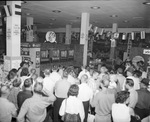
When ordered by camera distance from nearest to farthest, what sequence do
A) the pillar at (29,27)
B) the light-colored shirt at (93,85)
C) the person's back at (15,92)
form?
the person's back at (15,92), the light-colored shirt at (93,85), the pillar at (29,27)

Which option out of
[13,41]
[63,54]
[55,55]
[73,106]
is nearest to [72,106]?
[73,106]

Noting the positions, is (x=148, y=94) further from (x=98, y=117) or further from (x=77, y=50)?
(x=77, y=50)

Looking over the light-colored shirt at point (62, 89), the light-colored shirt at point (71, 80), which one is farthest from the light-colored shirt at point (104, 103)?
the light-colored shirt at point (71, 80)

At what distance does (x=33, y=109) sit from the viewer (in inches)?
103

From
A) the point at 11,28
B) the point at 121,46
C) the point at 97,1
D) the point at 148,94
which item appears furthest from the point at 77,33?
the point at 148,94

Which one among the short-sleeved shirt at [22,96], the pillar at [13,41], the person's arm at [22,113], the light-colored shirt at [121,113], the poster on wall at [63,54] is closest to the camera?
the person's arm at [22,113]

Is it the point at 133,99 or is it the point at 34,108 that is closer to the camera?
the point at 34,108

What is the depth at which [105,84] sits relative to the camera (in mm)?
3143

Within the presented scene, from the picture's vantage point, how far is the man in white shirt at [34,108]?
2.56 metres

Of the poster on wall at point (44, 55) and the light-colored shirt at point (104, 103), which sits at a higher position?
the poster on wall at point (44, 55)

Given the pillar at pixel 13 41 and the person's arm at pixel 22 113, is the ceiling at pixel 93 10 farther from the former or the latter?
the person's arm at pixel 22 113

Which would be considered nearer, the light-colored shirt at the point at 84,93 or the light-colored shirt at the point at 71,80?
the light-colored shirt at the point at 84,93

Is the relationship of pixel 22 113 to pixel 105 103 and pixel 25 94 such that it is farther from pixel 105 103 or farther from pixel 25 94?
pixel 105 103

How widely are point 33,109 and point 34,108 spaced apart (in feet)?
0.07
